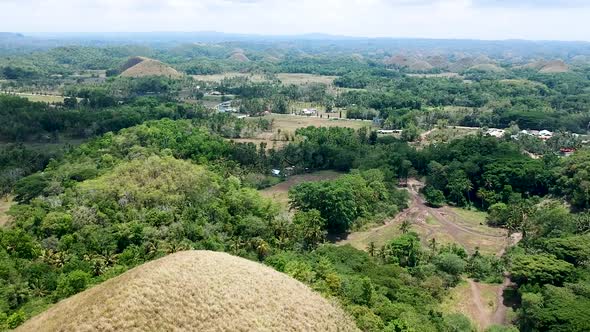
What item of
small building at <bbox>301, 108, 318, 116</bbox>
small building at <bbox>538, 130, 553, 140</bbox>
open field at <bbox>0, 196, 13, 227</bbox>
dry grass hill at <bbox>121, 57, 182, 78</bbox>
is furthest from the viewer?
dry grass hill at <bbox>121, 57, 182, 78</bbox>

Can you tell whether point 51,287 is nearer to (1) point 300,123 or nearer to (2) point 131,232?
(2) point 131,232

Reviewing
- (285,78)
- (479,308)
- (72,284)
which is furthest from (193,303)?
(285,78)

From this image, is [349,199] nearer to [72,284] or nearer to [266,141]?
[72,284]

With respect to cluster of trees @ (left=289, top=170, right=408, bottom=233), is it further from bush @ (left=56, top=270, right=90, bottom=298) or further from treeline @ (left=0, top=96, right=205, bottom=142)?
treeline @ (left=0, top=96, right=205, bottom=142)

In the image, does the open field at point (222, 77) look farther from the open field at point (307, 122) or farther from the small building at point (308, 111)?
the open field at point (307, 122)

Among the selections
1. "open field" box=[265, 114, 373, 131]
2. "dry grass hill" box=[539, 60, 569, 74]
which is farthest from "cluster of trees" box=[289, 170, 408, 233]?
"dry grass hill" box=[539, 60, 569, 74]

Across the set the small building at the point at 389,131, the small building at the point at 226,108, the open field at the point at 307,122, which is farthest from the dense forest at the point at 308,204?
the small building at the point at 226,108
